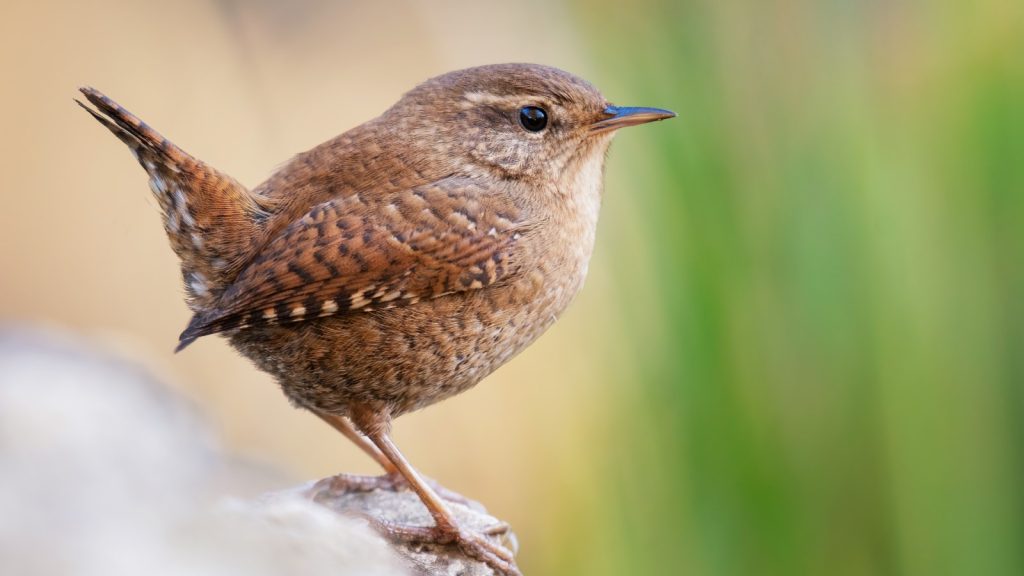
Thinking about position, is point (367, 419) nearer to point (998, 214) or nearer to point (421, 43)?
point (998, 214)

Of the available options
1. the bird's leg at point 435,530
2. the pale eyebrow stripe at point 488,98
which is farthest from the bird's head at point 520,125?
the bird's leg at point 435,530

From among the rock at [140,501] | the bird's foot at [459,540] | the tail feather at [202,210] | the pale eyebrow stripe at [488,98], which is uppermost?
the pale eyebrow stripe at [488,98]

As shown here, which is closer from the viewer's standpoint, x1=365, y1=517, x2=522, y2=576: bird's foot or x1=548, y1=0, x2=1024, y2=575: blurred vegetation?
x1=365, y1=517, x2=522, y2=576: bird's foot

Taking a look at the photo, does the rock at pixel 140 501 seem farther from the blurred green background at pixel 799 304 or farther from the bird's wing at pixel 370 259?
the blurred green background at pixel 799 304

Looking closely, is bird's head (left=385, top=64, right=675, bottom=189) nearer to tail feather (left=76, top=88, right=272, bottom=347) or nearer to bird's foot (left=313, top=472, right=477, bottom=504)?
tail feather (left=76, top=88, right=272, bottom=347)

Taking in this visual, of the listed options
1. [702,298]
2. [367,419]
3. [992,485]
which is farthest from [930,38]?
[367,419]

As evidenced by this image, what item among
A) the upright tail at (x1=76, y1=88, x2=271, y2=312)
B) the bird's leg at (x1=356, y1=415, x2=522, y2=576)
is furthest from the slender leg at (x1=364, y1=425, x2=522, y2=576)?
the upright tail at (x1=76, y1=88, x2=271, y2=312)
